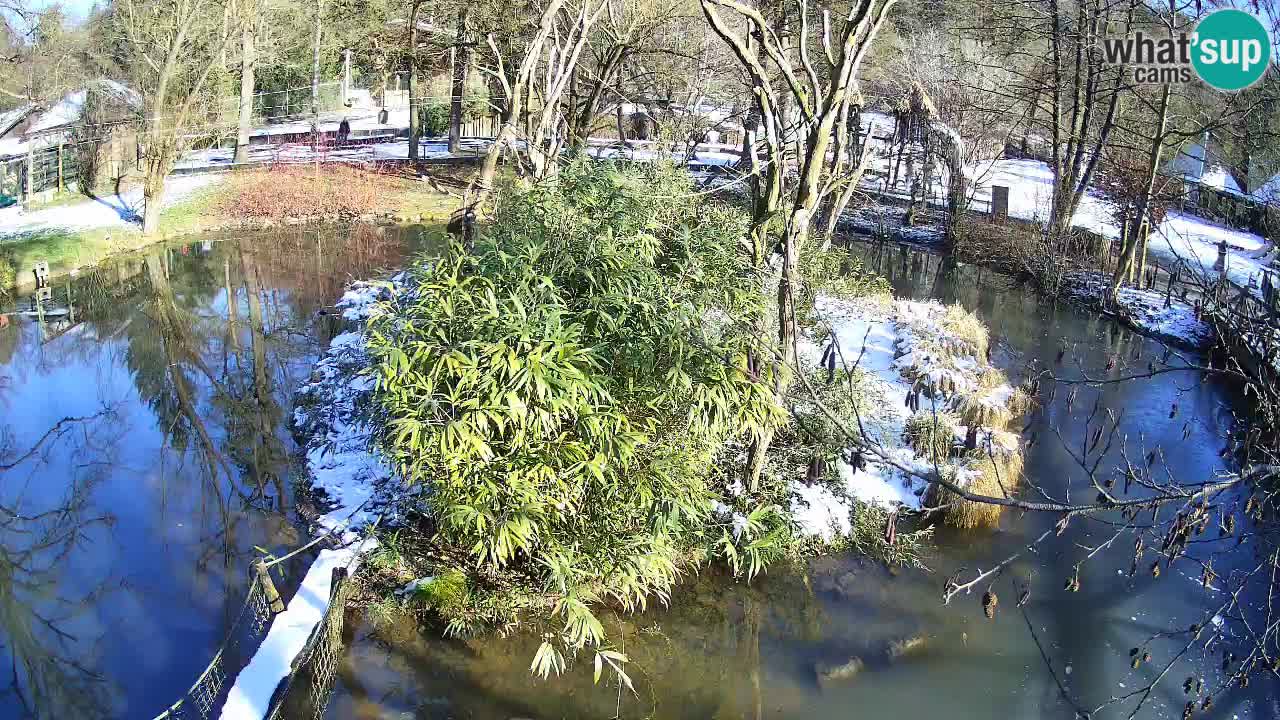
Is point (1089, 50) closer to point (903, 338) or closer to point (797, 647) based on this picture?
point (903, 338)

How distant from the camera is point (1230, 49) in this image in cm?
862

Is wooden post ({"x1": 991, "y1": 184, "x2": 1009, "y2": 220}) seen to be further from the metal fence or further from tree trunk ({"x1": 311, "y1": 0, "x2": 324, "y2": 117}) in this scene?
the metal fence

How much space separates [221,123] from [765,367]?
19.7 metres

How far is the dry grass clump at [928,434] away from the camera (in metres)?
9.00

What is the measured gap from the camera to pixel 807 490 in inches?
344

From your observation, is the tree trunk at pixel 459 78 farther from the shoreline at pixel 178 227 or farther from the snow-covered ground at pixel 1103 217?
the snow-covered ground at pixel 1103 217

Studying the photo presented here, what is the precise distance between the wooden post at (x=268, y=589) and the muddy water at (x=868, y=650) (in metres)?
0.58

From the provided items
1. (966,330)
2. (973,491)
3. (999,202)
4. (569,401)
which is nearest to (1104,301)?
(966,330)

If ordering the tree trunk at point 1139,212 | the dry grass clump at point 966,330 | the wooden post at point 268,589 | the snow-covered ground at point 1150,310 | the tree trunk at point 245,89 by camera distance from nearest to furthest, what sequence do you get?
the wooden post at point 268,589 < the dry grass clump at point 966,330 < the snow-covered ground at point 1150,310 < the tree trunk at point 1139,212 < the tree trunk at point 245,89

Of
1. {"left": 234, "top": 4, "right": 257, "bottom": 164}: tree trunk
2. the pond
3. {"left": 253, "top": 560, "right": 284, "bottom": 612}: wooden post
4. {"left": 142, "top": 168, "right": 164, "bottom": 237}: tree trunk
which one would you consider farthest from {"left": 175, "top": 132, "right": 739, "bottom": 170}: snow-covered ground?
{"left": 253, "top": 560, "right": 284, "bottom": 612}: wooden post

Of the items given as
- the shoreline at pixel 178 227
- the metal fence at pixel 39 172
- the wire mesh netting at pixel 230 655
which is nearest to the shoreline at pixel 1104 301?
the shoreline at pixel 178 227

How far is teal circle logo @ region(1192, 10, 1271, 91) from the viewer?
7.43 meters

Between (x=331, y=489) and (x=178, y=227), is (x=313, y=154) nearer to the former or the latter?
(x=178, y=227)

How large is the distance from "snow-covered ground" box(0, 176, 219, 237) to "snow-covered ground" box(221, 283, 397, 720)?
7.02m
